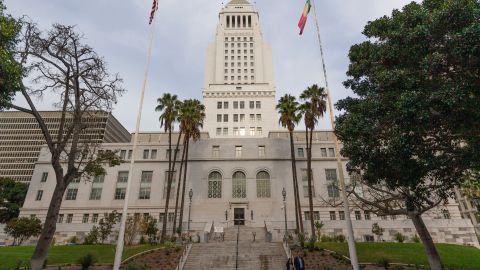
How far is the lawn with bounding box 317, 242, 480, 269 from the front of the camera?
22750 millimetres

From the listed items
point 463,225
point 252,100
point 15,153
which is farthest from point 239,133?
point 15,153

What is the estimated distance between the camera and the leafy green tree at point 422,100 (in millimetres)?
12000

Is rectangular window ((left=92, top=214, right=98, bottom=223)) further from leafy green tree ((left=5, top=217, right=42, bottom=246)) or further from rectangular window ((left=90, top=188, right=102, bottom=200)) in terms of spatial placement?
leafy green tree ((left=5, top=217, right=42, bottom=246))

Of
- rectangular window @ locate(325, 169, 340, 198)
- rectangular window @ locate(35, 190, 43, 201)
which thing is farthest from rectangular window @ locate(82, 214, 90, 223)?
rectangular window @ locate(325, 169, 340, 198)

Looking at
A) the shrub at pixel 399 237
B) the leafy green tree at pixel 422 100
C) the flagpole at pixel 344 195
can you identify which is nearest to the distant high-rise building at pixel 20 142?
the shrub at pixel 399 237

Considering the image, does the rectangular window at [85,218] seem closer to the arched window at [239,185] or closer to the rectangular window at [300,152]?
the arched window at [239,185]

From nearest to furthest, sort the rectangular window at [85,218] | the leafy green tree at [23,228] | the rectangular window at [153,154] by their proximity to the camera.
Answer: the leafy green tree at [23,228]
the rectangular window at [85,218]
the rectangular window at [153,154]

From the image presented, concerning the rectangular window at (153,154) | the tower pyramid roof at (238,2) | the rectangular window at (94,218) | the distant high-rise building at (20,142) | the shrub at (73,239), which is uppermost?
the tower pyramid roof at (238,2)

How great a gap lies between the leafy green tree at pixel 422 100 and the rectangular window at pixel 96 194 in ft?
131

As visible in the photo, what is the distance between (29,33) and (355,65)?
65.8ft

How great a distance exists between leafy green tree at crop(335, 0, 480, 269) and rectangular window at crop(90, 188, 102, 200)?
3978 centimetres

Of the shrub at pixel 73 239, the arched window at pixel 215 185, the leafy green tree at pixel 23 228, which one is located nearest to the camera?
the leafy green tree at pixel 23 228

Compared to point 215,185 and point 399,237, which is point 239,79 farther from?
point 399,237

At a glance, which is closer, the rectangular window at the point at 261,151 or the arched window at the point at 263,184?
the arched window at the point at 263,184
